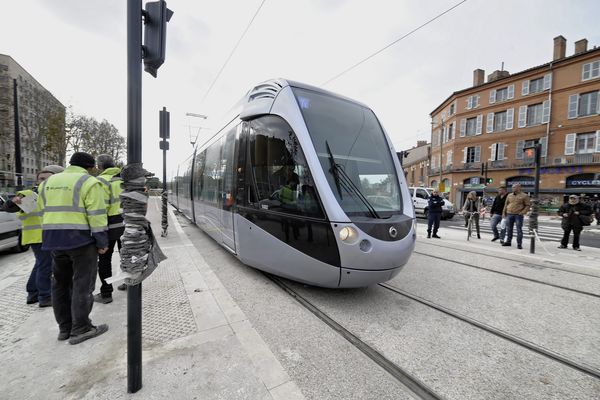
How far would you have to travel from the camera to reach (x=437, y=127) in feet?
129

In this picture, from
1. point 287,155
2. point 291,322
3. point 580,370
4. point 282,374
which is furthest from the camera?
point 287,155

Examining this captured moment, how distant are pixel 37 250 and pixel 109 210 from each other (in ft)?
3.94

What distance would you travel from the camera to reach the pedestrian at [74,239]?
7.49 ft

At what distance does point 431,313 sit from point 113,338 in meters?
3.54

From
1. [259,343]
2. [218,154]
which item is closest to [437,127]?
[218,154]

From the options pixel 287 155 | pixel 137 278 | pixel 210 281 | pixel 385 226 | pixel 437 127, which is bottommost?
pixel 210 281

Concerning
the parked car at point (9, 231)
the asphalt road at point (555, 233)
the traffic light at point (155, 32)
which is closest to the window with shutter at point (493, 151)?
the asphalt road at point (555, 233)

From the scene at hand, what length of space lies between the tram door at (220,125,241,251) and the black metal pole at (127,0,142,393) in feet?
8.48

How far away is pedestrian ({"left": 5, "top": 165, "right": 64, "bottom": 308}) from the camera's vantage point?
3.12 metres

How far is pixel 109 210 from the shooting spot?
302cm

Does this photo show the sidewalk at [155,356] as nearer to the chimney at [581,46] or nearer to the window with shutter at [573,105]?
the window with shutter at [573,105]

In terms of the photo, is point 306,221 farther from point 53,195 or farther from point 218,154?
point 218,154

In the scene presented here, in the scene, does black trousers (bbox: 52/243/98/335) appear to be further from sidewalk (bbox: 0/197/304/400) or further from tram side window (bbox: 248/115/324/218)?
tram side window (bbox: 248/115/324/218)

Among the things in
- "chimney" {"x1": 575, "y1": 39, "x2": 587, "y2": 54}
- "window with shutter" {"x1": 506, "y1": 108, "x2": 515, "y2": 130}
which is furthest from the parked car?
"chimney" {"x1": 575, "y1": 39, "x2": 587, "y2": 54}
